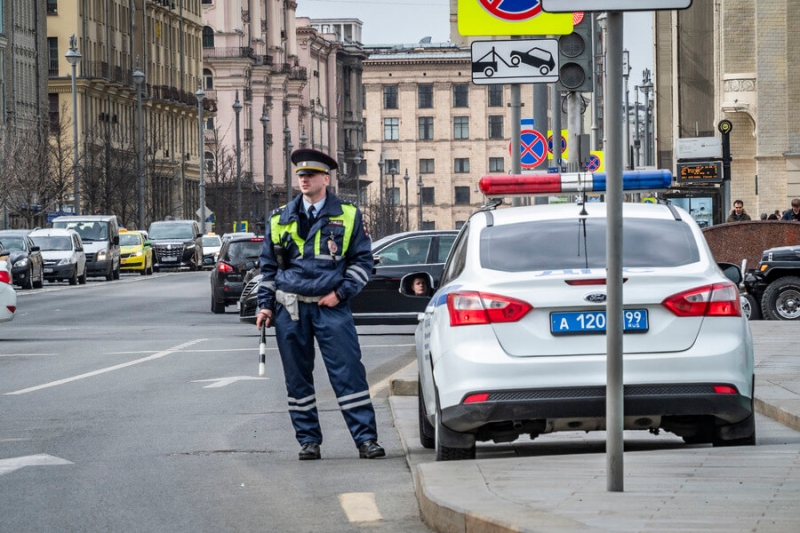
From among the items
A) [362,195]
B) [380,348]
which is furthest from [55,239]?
[362,195]

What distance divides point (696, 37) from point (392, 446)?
68.6 metres

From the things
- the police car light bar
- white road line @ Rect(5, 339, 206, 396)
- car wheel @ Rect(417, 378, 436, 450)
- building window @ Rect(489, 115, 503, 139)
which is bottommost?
white road line @ Rect(5, 339, 206, 396)

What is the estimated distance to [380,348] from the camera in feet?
78.3

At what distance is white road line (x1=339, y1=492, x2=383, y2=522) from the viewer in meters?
8.86

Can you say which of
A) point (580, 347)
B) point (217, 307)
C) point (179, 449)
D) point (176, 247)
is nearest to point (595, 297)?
point (580, 347)

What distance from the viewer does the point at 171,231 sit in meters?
77.4

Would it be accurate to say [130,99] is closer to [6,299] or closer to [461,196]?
[461,196]

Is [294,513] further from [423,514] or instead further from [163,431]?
[163,431]

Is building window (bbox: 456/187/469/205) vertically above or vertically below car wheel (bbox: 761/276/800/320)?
above

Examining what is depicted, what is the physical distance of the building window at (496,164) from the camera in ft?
614

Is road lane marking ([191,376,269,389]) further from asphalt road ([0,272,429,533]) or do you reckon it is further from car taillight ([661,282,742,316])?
car taillight ([661,282,742,316])

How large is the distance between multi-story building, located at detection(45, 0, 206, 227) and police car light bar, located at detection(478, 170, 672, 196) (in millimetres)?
73764

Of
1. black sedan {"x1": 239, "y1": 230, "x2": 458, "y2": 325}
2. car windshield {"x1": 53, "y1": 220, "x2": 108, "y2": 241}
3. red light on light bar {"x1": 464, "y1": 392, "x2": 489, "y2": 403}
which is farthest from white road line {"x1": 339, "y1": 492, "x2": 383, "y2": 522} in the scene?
car windshield {"x1": 53, "y1": 220, "x2": 108, "y2": 241}

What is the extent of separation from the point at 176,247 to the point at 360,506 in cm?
6699
